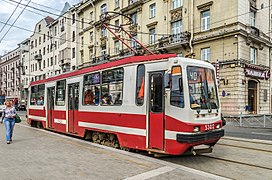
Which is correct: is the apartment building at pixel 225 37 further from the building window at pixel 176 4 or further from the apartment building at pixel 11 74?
the apartment building at pixel 11 74

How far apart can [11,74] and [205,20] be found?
67877mm

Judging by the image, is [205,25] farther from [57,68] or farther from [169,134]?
[57,68]

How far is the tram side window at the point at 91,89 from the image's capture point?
9125 millimetres

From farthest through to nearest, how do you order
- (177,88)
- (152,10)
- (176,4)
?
(152,10), (176,4), (177,88)

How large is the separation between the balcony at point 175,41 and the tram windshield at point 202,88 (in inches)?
760

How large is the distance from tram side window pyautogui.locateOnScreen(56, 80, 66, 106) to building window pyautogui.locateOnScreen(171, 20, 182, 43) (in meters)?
17.3

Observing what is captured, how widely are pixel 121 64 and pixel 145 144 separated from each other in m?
2.66

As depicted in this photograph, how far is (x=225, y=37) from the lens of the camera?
23.0 meters

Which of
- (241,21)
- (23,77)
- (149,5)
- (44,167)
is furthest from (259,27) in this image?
(23,77)

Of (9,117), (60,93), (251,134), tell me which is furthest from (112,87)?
(251,134)

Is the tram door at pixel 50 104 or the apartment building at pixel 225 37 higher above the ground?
the apartment building at pixel 225 37

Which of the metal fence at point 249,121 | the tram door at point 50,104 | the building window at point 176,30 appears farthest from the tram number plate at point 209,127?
the building window at point 176,30

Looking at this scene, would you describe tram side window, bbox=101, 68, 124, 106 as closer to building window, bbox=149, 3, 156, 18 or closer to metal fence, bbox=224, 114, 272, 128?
metal fence, bbox=224, 114, 272, 128

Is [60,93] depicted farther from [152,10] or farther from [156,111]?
[152,10]
